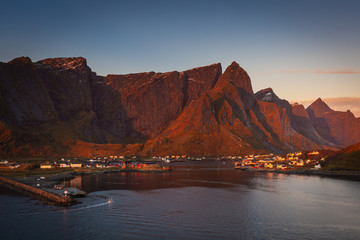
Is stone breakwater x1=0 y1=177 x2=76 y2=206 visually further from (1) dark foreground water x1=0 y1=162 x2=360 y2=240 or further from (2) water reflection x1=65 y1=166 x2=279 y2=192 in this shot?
(2) water reflection x1=65 y1=166 x2=279 y2=192

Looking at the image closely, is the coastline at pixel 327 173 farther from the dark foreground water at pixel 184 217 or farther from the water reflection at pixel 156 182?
the dark foreground water at pixel 184 217

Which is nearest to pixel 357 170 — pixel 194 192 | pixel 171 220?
pixel 194 192

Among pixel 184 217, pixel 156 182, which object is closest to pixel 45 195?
pixel 184 217

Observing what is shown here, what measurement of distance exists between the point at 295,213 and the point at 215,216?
55.5ft

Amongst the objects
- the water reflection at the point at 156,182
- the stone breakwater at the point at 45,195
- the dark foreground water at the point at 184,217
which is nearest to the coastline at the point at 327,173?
the water reflection at the point at 156,182

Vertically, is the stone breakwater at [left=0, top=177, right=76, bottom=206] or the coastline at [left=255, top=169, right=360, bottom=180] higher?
the stone breakwater at [left=0, top=177, right=76, bottom=206]

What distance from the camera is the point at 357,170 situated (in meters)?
144

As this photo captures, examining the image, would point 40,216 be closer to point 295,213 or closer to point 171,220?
point 171,220

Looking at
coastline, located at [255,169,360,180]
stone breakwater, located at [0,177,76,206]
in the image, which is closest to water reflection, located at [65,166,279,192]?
stone breakwater, located at [0,177,76,206]

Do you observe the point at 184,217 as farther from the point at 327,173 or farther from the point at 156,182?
the point at 327,173

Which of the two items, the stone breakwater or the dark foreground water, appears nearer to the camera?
the dark foreground water

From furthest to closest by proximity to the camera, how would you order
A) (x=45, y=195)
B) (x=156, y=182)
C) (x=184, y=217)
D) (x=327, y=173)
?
1. (x=327, y=173)
2. (x=156, y=182)
3. (x=45, y=195)
4. (x=184, y=217)

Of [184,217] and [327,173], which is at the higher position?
[184,217]

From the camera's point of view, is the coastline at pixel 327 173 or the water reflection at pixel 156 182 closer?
the water reflection at pixel 156 182
